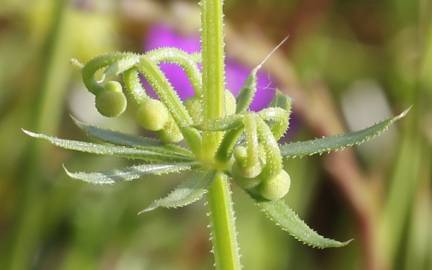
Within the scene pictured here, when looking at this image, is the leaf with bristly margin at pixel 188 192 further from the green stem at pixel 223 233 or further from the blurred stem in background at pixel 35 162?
the blurred stem in background at pixel 35 162

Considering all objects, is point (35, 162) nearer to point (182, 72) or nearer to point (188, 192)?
point (182, 72)

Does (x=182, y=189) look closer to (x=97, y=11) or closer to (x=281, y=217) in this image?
(x=281, y=217)

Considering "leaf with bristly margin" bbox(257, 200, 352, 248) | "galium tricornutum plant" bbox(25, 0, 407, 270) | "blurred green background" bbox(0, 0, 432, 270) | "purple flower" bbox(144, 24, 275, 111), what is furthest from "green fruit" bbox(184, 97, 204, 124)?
"purple flower" bbox(144, 24, 275, 111)

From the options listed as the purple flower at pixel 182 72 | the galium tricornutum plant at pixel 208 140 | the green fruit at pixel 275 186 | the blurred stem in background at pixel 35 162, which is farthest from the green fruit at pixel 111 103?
the purple flower at pixel 182 72

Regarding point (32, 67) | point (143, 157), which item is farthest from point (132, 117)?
point (143, 157)

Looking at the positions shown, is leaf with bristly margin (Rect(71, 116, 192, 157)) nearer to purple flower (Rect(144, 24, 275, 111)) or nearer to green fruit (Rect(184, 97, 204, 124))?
green fruit (Rect(184, 97, 204, 124))

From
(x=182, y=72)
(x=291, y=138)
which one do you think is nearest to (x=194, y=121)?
(x=182, y=72)

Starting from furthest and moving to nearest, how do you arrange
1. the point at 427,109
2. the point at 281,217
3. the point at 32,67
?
the point at 32,67, the point at 427,109, the point at 281,217

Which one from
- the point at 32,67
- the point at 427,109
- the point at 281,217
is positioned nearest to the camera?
the point at 281,217
